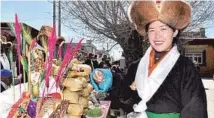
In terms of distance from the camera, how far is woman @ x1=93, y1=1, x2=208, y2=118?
7.33 feet

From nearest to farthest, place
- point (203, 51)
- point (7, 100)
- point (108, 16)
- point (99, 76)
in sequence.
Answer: point (7, 100), point (99, 76), point (108, 16), point (203, 51)

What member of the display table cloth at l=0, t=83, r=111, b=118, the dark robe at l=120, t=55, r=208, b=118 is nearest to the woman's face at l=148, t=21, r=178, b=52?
the dark robe at l=120, t=55, r=208, b=118

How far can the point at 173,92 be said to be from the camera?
7.49ft

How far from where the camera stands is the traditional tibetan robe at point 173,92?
221cm

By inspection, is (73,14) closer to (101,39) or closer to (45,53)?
(101,39)

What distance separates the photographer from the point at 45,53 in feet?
6.93

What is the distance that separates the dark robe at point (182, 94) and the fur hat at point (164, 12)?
0.74ft

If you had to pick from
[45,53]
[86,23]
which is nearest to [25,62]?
[45,53]

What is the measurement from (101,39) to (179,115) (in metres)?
11.2

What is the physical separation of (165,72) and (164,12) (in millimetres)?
354

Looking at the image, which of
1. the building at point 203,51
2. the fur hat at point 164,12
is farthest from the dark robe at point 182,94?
the building at point 203,51

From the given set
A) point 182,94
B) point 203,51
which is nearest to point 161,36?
point 182,94

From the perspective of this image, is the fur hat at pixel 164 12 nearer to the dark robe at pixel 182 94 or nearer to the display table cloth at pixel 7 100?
the dark robe at pixel 182 94

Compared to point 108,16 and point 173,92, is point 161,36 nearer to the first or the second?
point 173,92
